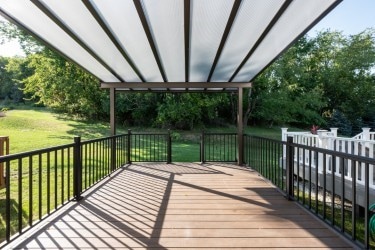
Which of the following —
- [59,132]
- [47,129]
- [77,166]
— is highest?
[47,129]

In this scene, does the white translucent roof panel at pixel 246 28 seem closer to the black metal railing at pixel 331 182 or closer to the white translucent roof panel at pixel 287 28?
the white translucent roof panel at pixel 287 28

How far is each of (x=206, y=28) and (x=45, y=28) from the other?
198 centimetres

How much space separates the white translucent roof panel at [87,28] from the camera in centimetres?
297

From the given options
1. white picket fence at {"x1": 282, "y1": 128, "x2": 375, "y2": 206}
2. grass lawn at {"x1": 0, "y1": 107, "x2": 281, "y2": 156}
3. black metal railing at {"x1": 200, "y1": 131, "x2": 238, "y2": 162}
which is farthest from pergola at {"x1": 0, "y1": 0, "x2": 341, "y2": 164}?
grass lawn at {"x1": 0, "y1": 107, "x2": 281, "y2": 156}

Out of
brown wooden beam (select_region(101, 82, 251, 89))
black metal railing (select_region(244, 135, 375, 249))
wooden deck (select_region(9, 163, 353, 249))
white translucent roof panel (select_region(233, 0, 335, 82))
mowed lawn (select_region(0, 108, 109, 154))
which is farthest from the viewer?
mowed lawn (select_region(0, 108, 109, 154))

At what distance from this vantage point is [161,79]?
696cm

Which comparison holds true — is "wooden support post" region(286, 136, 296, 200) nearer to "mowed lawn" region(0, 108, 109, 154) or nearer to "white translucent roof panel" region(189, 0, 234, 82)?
"white translucent roof panel" region(189, 0, 234, 82)

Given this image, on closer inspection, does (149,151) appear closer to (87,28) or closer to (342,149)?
(342,149)

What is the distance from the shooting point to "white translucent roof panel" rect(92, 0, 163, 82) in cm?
297

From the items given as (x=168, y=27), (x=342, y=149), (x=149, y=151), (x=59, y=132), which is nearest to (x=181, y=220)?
(x=168, y=27)

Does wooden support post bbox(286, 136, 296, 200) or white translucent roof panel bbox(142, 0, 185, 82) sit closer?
white translucent roof panel bbox(142, 0, 185, 82)

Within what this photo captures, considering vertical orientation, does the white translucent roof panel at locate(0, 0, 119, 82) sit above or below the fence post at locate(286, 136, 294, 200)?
above

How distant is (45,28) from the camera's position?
3551 millimetres

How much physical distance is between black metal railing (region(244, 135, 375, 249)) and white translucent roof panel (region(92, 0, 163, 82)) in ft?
7.85
